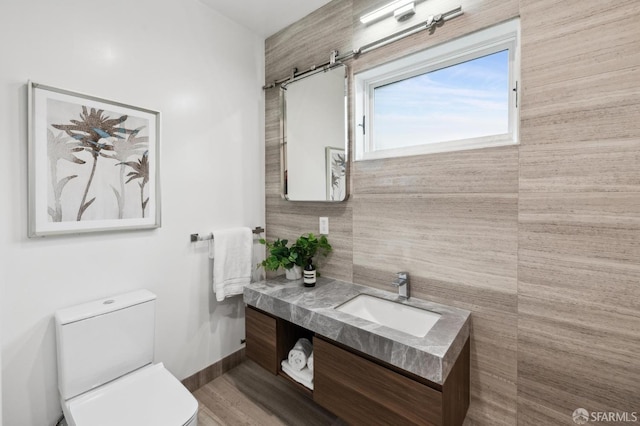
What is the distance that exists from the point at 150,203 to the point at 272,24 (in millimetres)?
1581

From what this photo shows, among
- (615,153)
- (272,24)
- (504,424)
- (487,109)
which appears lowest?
(504,424)

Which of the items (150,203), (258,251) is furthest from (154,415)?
(258,251)

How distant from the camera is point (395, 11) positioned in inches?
62.7

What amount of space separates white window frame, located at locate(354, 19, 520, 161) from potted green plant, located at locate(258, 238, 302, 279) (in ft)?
2.55

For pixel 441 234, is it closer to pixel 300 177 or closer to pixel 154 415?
pixel 300 177

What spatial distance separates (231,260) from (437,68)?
1.78 m

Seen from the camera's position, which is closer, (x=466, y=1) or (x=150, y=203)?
(x=466, y=1)

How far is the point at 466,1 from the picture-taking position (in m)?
1.41

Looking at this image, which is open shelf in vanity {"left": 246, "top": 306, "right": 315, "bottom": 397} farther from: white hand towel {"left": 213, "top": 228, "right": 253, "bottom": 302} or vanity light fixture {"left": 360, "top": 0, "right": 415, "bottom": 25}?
vanity light fixture {"left": 360, "top": 0, "right": 415, "bottom": 25}

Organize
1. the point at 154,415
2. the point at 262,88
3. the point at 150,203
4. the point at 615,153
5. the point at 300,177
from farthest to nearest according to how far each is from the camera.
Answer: the point at 262,88
the point at 300,177
the point at 150,203
the point at 154,415
the point at 615,153

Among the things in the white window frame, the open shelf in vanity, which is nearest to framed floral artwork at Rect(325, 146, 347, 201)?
the white window frame

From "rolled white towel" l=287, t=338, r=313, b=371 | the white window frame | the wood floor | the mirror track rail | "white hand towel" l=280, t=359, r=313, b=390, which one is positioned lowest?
the wood floor

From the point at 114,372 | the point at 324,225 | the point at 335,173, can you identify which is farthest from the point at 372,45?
the point at 114,372

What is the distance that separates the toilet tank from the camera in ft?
4.30
